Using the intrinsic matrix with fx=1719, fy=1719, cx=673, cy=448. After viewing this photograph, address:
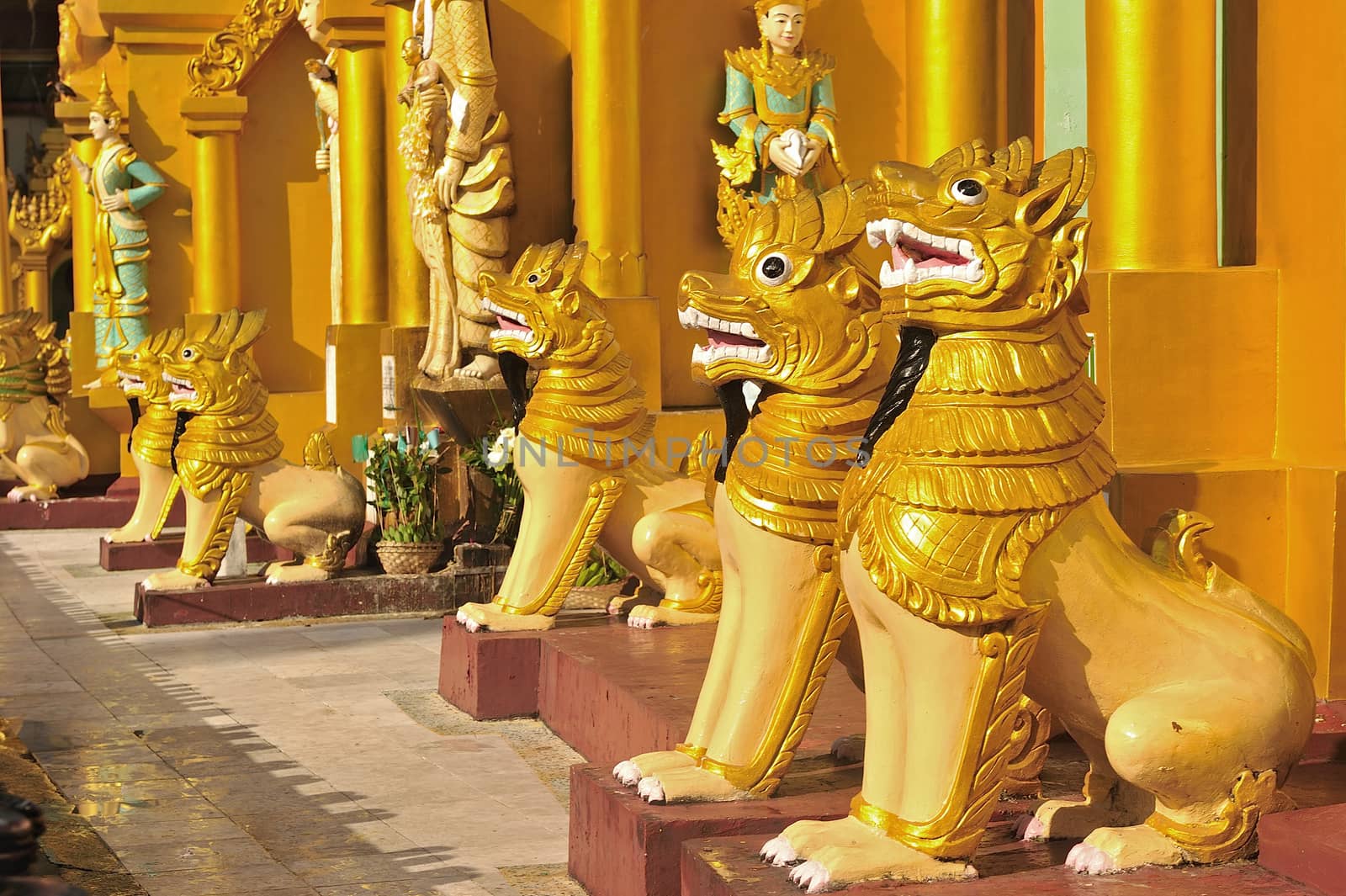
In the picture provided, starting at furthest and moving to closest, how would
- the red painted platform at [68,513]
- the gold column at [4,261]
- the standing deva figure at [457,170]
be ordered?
the gold column at [4,261]
the red painted platform at [68,513]
the standing deva figure at [457,170]

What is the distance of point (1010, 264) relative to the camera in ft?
10.1

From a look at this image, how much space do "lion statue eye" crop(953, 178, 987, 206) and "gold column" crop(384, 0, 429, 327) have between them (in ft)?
22.5

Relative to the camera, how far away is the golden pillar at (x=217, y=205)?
13.9 meters

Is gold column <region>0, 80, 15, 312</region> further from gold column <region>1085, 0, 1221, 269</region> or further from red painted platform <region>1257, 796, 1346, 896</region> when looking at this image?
red painted platform <region>1257, 796, 1346, 896</region>

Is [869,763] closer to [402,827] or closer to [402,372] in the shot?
[402,827]

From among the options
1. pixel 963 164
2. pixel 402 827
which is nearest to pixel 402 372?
pixel 402 827

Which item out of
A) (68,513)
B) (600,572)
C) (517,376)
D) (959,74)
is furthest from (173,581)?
(68,513)

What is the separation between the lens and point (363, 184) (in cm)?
1140

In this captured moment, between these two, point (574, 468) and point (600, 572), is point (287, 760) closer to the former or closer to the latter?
point (574, 468)

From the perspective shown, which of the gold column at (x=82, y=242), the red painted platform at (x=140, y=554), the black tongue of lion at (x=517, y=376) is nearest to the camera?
the black tongue of lion at (x=517, y=376)

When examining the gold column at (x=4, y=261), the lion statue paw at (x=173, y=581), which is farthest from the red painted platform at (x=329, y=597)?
the gold column at (x=4, y=261)

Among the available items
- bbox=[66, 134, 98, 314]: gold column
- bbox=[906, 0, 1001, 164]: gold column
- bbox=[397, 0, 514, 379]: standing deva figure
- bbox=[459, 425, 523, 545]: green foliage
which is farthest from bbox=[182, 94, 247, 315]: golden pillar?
bbox=[906, 0, 1001, 164]: gold column

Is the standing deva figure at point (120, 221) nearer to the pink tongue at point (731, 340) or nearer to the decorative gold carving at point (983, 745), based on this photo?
the pink tongue at point (731, 340)

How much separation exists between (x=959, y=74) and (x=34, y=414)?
10.4 m
